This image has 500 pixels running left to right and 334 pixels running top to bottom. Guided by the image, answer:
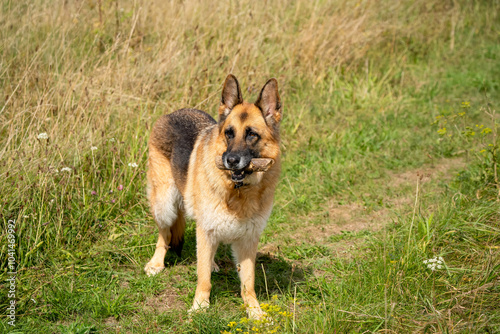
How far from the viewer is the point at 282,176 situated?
624cm

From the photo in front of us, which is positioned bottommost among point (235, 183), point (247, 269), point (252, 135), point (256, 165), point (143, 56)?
point (247, 269)

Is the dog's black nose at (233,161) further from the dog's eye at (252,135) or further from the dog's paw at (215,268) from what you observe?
the dog's paw at (215,268)

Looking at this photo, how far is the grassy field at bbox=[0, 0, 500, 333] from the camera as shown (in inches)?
142

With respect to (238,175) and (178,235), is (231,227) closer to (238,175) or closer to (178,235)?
(238,175)

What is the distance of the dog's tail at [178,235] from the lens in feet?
15.2

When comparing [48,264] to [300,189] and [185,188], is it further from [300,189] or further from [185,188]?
[300,189]

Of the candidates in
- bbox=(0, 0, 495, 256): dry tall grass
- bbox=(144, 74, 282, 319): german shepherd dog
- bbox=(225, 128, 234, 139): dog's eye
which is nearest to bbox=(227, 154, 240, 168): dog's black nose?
bbox=(144, 74, 282, 319): german shepherd dog

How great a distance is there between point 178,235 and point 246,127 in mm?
1523

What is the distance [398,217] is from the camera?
15.5 feet

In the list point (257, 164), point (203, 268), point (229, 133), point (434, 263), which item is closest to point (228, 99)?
point (229, 133)

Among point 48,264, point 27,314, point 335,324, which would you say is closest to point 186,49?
point 48,264

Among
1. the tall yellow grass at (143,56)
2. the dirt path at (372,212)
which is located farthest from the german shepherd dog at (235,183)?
the tall yellow grass at (143,56)

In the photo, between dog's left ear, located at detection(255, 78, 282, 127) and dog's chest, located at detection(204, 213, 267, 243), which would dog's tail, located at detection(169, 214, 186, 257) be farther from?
dog's left ear, located at detection(255, 78, 282, 127)

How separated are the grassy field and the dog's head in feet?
3.44
